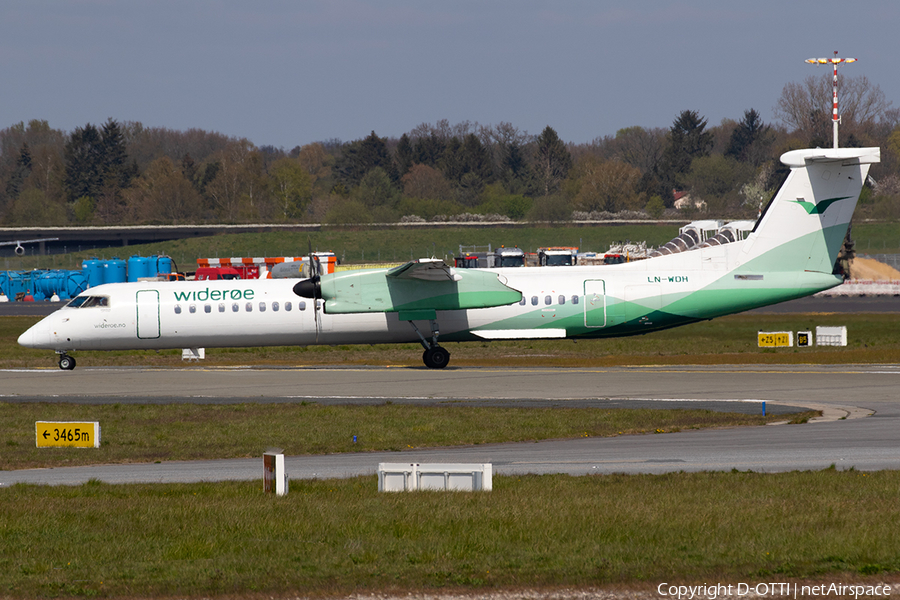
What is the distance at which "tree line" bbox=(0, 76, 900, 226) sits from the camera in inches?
5079

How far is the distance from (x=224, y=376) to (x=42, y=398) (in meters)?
5.99

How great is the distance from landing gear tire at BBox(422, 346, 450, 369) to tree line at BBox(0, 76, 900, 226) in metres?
92.7

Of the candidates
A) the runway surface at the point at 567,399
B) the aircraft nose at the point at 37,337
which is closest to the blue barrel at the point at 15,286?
the runway surface at the point at 567,399

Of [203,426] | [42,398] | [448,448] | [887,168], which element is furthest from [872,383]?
[887,168]

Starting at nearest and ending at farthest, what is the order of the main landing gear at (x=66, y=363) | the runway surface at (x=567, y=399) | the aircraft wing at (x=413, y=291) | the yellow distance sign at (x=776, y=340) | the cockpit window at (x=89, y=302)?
the runway surface at (x=567, y=399)
the aircraft wing at (x=413, y=291)
the cockpit window at (x=89, y=302)
the main landing gear at (x=66, y=363)
the yellow distance sign at (x=776, y=340)

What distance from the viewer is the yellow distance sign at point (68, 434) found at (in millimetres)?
18609

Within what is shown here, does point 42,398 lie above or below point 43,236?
below

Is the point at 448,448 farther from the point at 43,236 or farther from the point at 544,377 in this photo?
the point at 43,236

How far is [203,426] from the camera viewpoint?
2092cm

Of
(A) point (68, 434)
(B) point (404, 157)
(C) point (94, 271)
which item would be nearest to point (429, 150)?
(B) point (404, 157)

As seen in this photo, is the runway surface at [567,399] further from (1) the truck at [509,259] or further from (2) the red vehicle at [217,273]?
(2) the red vehicle at [217,273]

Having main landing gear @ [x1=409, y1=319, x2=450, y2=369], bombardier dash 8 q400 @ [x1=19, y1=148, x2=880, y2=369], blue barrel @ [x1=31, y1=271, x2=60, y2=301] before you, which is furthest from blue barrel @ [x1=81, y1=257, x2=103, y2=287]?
main landing gear @ [x1=409, y1=319, x2=450, y2=369]

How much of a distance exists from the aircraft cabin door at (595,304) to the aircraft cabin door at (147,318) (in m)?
14.5

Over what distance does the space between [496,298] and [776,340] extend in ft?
41.3
